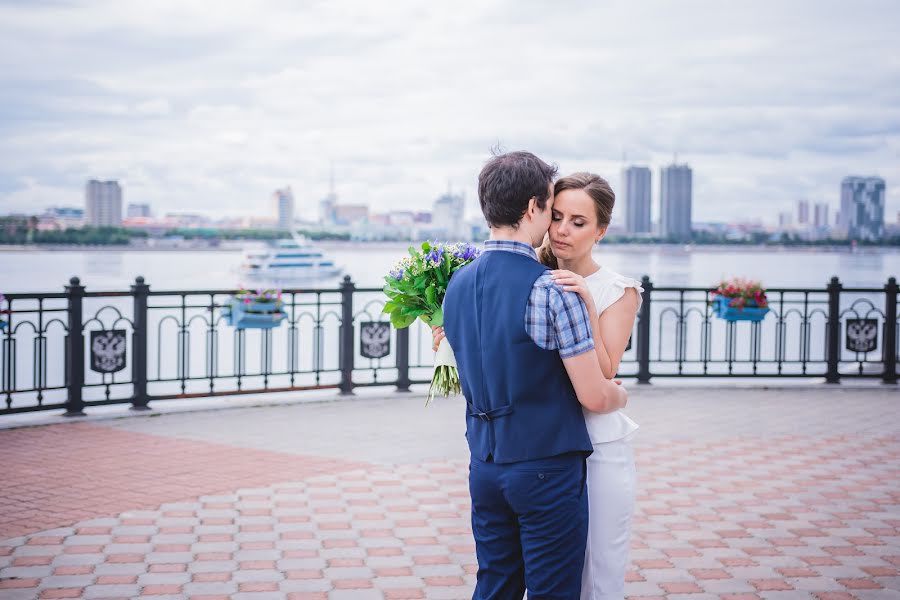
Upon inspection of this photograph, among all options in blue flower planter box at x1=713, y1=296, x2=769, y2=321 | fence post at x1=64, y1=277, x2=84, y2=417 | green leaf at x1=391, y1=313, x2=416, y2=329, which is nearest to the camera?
green leaf at x1=391, y1=313, x2=416, y2=329

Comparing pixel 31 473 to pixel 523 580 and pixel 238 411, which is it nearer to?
pixel 238 411

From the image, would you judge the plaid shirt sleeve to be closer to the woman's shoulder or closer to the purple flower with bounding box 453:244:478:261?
the woman's shoulder

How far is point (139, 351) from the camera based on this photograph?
9.50 m

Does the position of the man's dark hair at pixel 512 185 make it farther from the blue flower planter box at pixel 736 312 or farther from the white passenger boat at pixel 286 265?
the white passenger boat at pixel 286 265

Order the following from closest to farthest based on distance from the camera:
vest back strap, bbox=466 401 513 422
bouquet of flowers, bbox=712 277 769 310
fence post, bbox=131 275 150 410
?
vest back strap, bbox=466 401 513 422, fence post, bbox=131 275 150 410, bouquet of flowers, bbox=712 277 769 310

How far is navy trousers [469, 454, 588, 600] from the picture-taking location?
275 cm

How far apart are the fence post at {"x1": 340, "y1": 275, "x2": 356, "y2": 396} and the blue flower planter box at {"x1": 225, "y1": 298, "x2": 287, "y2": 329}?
102 cm

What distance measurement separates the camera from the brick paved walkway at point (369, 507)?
4754 millimetres

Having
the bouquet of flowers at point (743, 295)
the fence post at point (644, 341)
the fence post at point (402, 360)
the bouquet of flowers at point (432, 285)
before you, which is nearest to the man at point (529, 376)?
the bouquet of flowers at point (432, 285)

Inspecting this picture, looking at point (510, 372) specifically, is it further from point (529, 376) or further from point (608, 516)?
point (608, 516)

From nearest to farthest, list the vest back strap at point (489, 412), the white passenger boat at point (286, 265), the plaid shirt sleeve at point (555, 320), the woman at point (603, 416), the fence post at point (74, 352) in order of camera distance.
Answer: the plaid shirt sleeve at point (555, 320) → the vest back strap at point (489, 412) → the woman at point (603, 416) → the fence post at point (74, 352) → the white passenger boat at point (286, 265)

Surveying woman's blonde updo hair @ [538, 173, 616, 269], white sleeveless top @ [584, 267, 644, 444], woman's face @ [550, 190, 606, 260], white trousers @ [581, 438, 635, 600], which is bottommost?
white trousers @ [581, 438, 635, 600]

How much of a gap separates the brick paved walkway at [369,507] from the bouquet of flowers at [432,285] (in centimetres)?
169

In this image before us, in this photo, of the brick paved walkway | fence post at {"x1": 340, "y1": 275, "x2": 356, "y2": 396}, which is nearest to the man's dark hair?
the brick paved walkway
